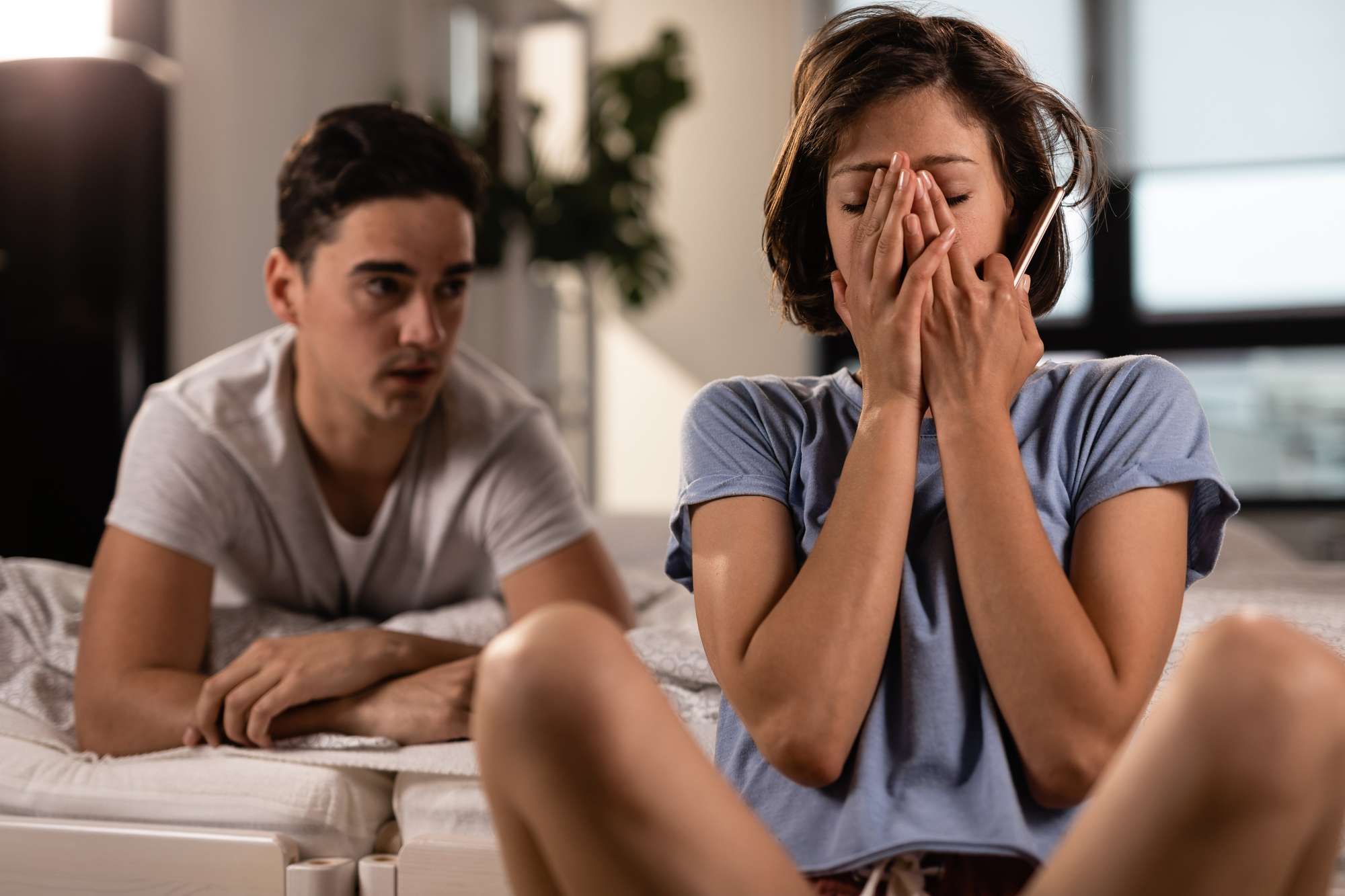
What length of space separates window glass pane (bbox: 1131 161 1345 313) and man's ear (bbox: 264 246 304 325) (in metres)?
2.88

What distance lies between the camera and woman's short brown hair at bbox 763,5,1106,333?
856mm

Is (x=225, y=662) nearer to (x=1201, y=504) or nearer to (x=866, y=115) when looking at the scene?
(x=866, y=115)

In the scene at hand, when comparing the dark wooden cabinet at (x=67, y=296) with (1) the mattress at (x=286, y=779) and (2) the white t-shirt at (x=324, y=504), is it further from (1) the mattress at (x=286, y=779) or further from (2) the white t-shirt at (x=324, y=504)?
(1) the mattress at (x=286, y=779)

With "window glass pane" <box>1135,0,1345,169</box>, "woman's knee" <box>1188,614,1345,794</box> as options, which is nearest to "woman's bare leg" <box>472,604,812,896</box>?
"woman's knee" <box>1188,614,1345,794</box>

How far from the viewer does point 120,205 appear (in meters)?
2.26

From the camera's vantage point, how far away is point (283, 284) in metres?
1.45

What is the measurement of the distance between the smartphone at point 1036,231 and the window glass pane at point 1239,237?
294 cm

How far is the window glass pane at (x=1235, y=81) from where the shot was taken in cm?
338

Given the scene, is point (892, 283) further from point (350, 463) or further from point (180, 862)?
point (350, 463)

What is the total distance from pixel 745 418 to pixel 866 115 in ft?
0.82

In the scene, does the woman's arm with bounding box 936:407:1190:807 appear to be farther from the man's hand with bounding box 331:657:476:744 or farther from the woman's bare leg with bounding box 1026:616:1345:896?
the man's hand with bounding box 331:657:476:744

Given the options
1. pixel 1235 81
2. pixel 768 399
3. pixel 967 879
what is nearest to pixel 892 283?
pixel 768 399

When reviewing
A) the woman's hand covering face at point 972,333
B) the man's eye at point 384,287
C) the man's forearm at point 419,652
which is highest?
the man's eye at point 384,287

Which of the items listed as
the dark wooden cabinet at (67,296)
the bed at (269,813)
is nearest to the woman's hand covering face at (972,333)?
the bed at (269,813)
